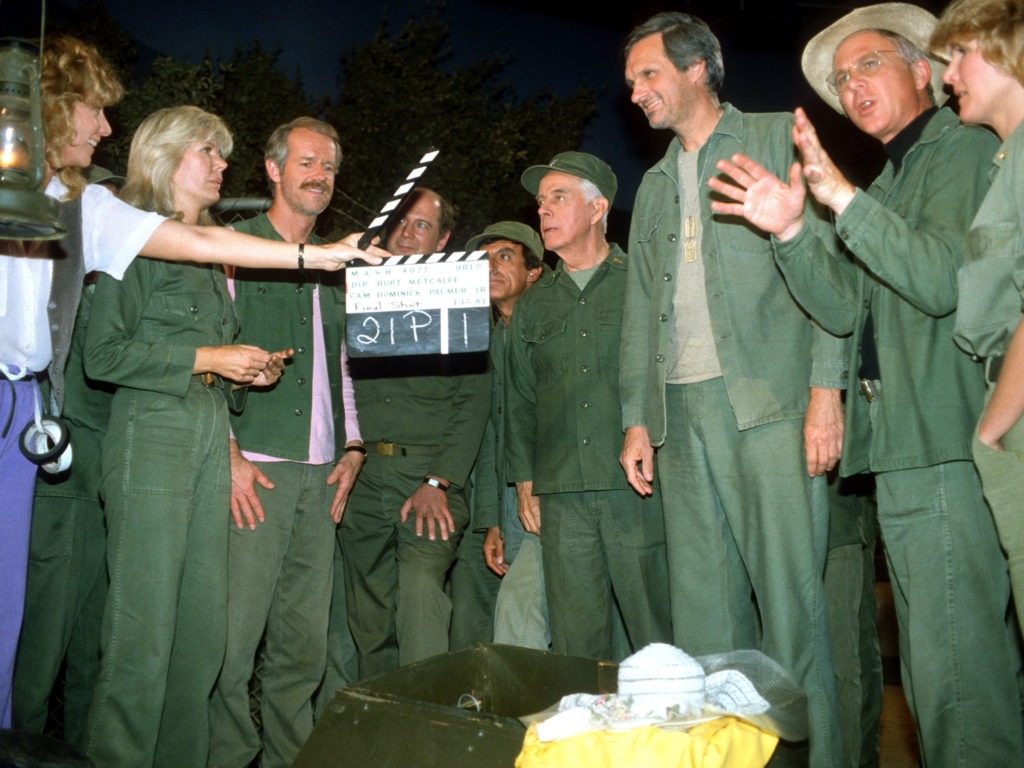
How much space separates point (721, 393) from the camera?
11.9ft

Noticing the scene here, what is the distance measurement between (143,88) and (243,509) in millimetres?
3369

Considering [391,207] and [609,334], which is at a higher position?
[391,207]

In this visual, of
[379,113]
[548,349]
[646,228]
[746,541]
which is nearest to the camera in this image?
[746,541]

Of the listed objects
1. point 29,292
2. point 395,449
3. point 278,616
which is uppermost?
point 29,292

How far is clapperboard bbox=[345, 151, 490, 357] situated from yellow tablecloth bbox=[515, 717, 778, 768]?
167cm

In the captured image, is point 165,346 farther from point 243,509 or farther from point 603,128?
point 603,128

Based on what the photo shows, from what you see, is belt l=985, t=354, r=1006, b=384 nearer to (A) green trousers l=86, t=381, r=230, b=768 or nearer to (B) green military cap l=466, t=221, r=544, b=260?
(A) green trousers l=86, t=381, r=230, b=768

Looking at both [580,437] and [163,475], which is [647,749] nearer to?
[163,475]

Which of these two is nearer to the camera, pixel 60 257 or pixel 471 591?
pixel 60 257

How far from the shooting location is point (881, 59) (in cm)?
340

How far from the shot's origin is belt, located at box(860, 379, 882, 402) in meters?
3.14

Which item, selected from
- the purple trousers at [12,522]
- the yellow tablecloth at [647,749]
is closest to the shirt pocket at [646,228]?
the yellow tablecloth at [647,749]

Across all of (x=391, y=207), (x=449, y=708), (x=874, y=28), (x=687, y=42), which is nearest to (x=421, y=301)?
(x=391, y=207)

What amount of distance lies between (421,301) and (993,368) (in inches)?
74.6
